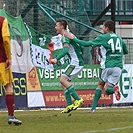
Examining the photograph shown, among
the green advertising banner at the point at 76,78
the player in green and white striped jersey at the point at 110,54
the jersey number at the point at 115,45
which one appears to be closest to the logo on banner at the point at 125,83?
the green advertising banner at the point at 76,78

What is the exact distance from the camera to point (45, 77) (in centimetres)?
2164

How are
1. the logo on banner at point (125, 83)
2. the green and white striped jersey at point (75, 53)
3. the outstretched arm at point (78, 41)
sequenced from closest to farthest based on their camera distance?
the outstretched arm at point (78, 41)
the green and white striped jersey at point (75, 53)
the logo on banner at point (125, 83)

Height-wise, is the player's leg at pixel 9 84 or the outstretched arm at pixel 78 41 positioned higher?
the outstretched arm at pixel 78 41

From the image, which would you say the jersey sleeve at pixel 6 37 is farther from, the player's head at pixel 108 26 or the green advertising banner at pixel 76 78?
the green advertising banner at pixel 76 78

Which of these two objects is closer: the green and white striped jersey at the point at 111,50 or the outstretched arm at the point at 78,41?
the outstretched arm at the point at 78,41

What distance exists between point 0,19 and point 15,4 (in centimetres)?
1417

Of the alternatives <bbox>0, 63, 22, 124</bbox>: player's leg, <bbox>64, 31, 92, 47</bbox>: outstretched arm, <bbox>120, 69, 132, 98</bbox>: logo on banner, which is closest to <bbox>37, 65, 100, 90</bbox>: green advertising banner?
<bbox>120, 69, 132, 98</bbox>: logo on banner

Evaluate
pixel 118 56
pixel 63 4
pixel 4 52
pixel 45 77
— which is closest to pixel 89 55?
pixel 45 77

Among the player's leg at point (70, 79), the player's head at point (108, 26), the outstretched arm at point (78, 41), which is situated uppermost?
the player's head at point (108, 26)

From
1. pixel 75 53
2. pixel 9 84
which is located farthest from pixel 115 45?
pixel 9 84

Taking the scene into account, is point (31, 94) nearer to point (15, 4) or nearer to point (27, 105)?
point (27, 105)

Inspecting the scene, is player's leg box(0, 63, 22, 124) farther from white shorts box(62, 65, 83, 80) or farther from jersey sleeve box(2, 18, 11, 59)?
white shorts box(62, 65, 83, 80)

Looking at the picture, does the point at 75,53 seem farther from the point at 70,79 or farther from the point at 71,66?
the point at 70,79

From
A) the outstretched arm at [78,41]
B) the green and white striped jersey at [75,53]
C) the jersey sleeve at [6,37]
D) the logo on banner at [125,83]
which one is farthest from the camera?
the logo on banner at [125,83]
